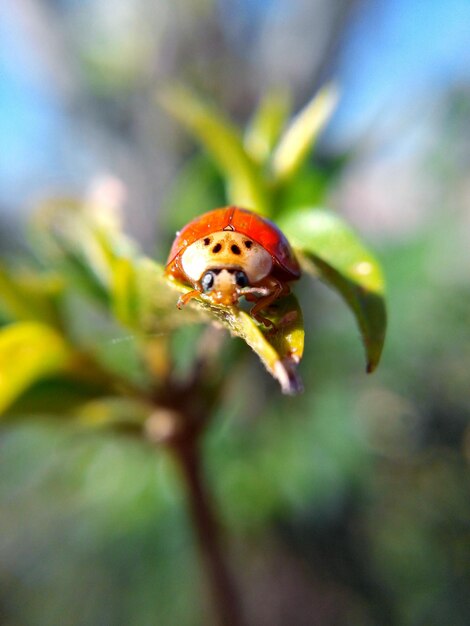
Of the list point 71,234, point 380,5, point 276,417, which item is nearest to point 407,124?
point 71,234

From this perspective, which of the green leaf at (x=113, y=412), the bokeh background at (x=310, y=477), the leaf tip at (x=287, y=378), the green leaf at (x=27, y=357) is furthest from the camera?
the bokeh background at (x=310, y=477)

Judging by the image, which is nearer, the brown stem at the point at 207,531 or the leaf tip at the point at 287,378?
the leaf tip at the point at 287,378

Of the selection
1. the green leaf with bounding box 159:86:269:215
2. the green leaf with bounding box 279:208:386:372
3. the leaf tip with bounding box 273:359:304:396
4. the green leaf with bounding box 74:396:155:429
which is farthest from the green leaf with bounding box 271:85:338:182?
the leaf tip with bounding box 273:359:304:396

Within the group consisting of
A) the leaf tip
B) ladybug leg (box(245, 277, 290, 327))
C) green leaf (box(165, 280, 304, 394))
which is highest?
ladybug leg (box(245, 277, 290, 327))

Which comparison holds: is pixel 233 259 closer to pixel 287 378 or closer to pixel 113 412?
pixel 287 378

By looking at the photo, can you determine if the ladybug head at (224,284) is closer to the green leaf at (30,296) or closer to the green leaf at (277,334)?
the green leaf at (277,334)

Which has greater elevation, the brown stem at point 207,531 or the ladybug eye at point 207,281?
the ladybug eye at point 207,281

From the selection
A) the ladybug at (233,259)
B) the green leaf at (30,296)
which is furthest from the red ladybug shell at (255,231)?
the green leaf at (30,296)

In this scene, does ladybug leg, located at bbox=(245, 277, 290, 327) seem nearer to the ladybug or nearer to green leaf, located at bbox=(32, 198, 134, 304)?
the ladybug
